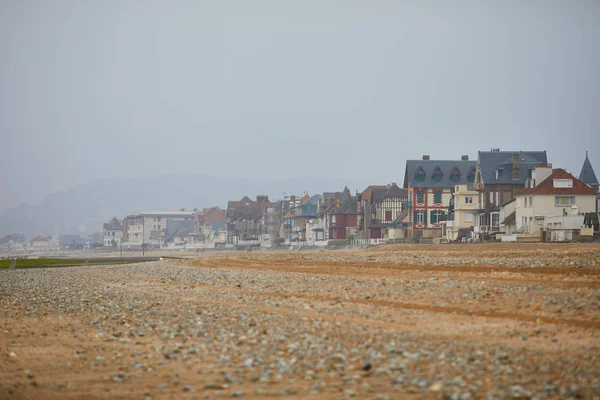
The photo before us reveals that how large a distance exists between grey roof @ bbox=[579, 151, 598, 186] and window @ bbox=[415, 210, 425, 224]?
18710mm

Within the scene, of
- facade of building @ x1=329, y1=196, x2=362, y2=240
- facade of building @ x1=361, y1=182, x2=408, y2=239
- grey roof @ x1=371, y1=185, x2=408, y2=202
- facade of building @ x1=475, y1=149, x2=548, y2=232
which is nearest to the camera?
facade of building @ x1=475, y1=149, x2=548, y2=232

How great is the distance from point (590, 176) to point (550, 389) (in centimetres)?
8640

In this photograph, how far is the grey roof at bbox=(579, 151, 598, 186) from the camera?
300 ft

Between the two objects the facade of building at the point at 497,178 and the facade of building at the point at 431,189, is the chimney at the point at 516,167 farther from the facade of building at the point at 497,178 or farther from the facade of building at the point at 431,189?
the facade of building at the point at 431,189

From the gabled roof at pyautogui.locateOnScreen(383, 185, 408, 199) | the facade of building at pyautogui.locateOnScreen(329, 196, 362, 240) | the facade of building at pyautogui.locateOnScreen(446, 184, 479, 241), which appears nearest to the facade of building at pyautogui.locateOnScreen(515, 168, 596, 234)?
the facade of building at pyautogui.locateOnScreen(446, 184, 479, 241)

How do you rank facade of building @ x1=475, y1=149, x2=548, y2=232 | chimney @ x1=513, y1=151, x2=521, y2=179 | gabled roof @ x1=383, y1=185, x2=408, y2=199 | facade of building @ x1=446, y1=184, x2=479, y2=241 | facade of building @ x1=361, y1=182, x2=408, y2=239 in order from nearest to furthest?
facade of building @ x1=475, y1=149, x2=548, y2=232 < chimney @ x1=513, y1=151, x2=521, y2=179 < facade of building @ x1=446, y1=184, x2=479, y2=241 < facade of building @ x1=361, y1=182, x2=408, y2=239 < gabled roof @ x1=383, y1=185, x2=408, y2=199

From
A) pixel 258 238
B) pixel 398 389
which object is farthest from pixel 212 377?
pixel 258 238

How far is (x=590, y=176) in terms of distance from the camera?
92312 mm

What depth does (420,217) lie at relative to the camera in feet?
309

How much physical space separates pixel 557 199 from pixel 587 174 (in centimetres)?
2752

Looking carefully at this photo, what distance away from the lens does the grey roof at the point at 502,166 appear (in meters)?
81.4

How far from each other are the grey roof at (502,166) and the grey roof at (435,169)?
33.9 ft

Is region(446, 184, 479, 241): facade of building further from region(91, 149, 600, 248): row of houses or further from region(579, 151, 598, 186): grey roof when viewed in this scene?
region(579, 151, 598, 186): grey roof

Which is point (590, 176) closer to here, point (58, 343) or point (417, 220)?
point (417, 220)
